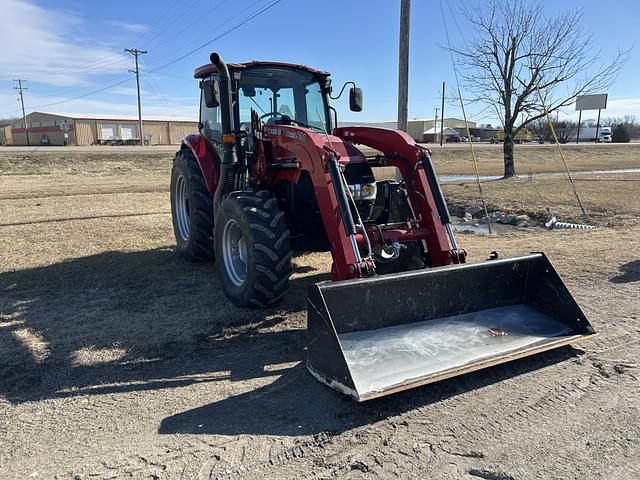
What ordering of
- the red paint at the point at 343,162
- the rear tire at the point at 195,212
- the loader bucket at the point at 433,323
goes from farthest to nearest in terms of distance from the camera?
the rear tire at the point at 195,212, the red paint at the point at 343,162, the loader bucket at the point at 433,323

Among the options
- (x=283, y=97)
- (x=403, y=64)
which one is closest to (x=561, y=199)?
(x=403, y=64)

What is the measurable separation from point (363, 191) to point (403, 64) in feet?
23.0

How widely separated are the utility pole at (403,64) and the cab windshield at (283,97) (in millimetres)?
5221

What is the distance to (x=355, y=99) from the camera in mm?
6336

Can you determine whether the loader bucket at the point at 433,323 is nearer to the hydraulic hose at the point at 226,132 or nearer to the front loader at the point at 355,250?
the front loader at the point at 355,250

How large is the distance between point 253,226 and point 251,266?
0.37m

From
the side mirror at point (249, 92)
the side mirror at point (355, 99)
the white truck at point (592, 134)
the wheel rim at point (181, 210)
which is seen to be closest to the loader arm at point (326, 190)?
the side mirror at point (249, 92)

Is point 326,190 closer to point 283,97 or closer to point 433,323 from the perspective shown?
point 433,323

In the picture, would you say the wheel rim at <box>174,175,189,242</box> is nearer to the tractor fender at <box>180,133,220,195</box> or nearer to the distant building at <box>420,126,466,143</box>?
the tractor fender at <box>180,133,220,195</box>

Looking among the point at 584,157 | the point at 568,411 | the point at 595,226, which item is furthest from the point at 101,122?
the point at 568,411

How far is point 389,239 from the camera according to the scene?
464 cm

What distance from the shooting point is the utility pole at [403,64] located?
36.6 feet

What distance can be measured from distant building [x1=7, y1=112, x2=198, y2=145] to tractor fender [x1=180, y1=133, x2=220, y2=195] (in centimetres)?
6067

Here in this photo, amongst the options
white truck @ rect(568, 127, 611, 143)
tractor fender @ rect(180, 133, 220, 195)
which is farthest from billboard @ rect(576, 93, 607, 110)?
tractor fender @ rect(180, 133, 220, 195)
